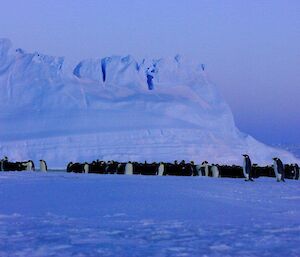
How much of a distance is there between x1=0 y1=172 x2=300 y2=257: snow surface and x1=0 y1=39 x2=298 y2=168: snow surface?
36821mm

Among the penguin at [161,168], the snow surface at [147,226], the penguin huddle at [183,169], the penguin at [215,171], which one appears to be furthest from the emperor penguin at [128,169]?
the snow surface at [147,226]

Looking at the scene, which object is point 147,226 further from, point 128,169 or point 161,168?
point 128,169

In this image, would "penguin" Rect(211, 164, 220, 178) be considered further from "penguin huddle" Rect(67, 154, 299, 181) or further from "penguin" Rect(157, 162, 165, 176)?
"penguin" Rect(157, 162, 165, 176)

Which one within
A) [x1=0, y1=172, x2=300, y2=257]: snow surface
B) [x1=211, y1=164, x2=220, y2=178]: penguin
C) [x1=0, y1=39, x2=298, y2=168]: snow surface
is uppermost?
[x1=0, y1=39, x2=298, y2=168]: snow surface

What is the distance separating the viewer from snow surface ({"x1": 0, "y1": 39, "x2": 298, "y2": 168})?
159ft

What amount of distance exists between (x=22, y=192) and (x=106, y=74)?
1781 inches

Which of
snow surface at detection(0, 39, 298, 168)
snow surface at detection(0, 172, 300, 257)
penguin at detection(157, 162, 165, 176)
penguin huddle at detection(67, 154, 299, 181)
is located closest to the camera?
snow surface at detection(0, 172, 300, 257)

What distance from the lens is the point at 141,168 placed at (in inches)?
1093

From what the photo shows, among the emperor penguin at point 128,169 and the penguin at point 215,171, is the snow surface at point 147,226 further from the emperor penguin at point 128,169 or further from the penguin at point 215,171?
the emperor penguin at point 128,169

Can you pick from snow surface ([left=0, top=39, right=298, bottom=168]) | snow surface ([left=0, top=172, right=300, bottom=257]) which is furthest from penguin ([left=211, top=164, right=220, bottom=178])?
snow surface ([left=0, top=39, right=298, bottom=168])

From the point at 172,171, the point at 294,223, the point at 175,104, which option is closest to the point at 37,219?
the point at 294,223

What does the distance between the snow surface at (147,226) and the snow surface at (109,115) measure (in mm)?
36821

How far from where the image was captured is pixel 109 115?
174ft

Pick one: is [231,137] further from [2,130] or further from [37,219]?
[37,219]
